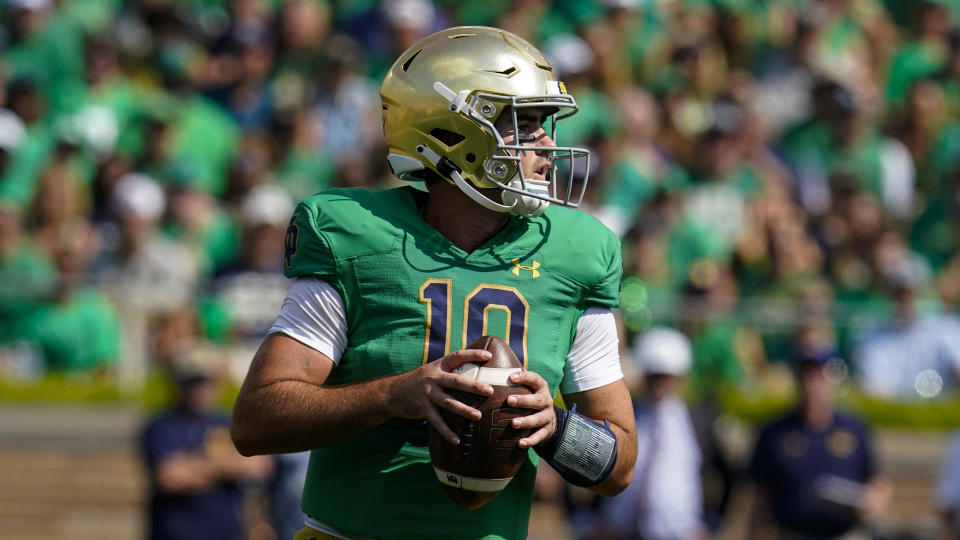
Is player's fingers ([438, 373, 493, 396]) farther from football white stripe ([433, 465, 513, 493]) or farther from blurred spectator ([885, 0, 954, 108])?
blurred spectator ([885, 0, 954, 108])

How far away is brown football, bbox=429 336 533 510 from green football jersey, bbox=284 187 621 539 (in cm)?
14

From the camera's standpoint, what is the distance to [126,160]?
34.3ft

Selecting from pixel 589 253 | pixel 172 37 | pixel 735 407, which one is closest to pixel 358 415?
pixel 589 253

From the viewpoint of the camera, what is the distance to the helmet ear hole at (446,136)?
11.5 feet

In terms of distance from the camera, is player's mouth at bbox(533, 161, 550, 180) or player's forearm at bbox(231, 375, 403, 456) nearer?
player's forearm at bbox(231, 375, 403, 456)

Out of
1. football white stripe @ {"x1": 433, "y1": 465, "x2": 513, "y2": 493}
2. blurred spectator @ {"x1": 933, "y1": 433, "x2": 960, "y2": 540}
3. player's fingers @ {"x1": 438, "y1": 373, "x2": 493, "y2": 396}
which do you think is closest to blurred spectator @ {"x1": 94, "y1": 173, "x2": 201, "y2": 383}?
blurred spectator @ {"x1": 933, "y1": 433, "x2": 960, "y2": 540}

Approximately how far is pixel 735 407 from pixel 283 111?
4041 millimetres

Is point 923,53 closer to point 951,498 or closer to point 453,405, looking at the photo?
point 951,498

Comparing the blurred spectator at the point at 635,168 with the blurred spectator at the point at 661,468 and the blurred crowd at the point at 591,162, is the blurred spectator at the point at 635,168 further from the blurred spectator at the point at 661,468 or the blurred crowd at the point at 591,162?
the blurred spectator at the point at 661,468

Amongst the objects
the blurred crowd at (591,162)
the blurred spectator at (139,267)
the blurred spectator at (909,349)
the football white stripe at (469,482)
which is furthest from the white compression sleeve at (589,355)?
the blurred spectator at (909,349)

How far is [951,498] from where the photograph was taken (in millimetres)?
7926

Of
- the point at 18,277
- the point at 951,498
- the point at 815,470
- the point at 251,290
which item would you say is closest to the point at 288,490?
the point at 251,290

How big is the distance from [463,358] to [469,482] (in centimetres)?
27

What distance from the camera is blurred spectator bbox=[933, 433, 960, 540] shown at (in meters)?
7.92
